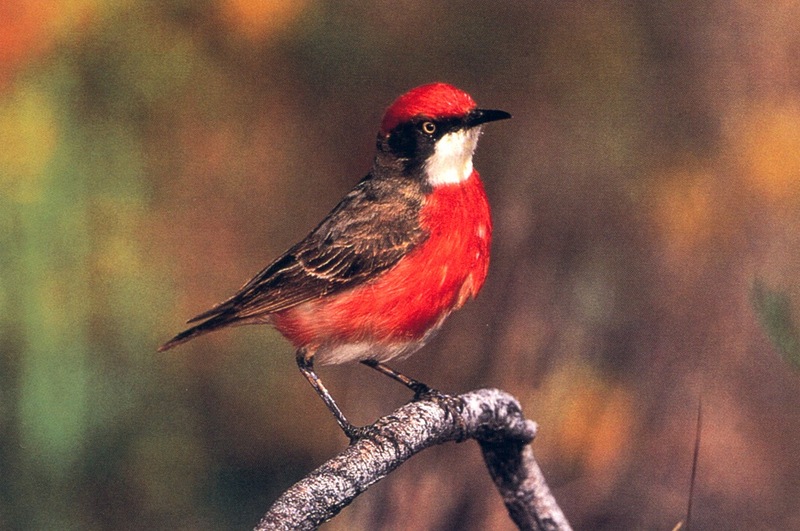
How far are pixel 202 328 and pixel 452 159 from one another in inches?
37.7

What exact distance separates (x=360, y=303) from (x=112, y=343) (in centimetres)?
80

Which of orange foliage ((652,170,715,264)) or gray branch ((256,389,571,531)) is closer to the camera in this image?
gray branch ((256,389,571,531))

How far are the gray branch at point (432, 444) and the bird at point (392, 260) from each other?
0.30 metres

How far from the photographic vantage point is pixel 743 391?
148 inches

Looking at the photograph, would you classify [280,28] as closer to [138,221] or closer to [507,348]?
[138,221]

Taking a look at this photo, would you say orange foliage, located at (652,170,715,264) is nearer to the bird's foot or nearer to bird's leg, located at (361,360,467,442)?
bird's leg, located at (361,360,467,442)

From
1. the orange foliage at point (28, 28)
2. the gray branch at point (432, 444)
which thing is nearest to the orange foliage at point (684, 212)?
the gray branch at point (432, 444)

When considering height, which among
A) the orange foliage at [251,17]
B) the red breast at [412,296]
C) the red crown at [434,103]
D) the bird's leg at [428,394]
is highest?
the orange foliage at [251,17]

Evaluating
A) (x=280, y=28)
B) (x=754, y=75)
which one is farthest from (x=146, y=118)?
(x=754, y=75)

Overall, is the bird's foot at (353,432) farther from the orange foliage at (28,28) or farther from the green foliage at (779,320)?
the orange foliage at (28,28)

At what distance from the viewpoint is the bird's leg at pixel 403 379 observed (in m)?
3.49

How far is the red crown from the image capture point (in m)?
3.21

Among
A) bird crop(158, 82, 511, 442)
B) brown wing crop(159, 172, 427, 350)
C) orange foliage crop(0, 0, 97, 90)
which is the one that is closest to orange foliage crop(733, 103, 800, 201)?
bird crop(158, 82, 511, 442)

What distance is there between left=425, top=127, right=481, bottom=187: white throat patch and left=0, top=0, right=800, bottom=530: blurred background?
0.28 meters
